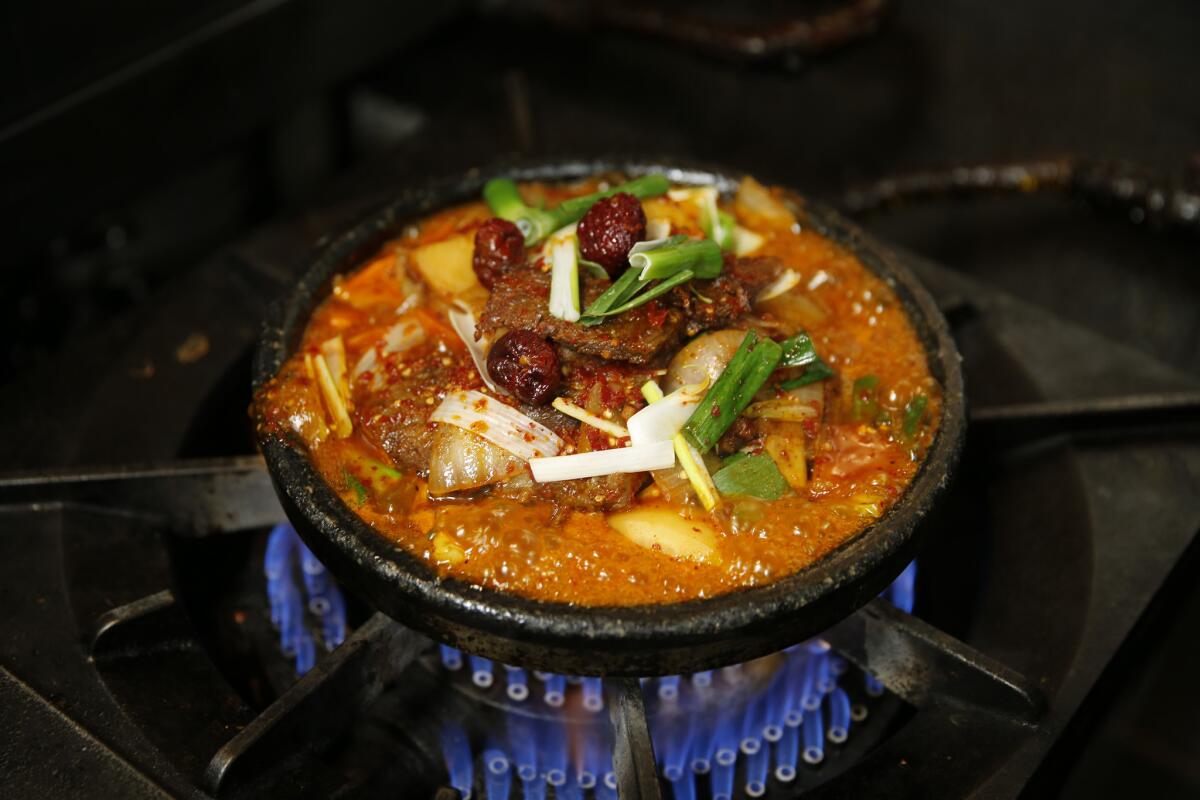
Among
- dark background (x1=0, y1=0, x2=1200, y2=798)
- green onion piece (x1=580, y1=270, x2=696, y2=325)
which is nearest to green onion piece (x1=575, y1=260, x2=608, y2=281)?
green onion piece (x1=580, y1=270, x2=696, y2=325)

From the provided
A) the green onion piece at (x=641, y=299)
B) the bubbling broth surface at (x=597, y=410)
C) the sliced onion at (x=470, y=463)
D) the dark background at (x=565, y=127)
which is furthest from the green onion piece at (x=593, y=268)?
the dark background at (x=565, y=127)

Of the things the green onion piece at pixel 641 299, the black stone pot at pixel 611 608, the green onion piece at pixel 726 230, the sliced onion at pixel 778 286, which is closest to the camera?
the black stone pot at pixel 611 608

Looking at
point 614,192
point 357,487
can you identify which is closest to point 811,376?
point 614,192

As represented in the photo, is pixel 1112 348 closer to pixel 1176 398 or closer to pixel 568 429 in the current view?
pixel 1176 398

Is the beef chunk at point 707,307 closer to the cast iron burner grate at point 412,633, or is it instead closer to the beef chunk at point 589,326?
the beef chunk at point 589,326

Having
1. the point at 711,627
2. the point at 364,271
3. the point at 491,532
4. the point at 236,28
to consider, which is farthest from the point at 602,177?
the point at 236,28

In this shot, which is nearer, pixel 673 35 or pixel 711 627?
pixel 711 627

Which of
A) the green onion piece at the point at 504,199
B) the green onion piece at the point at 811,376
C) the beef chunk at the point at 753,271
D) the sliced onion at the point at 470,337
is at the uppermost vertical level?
the green onion piece at the point at 504,199
